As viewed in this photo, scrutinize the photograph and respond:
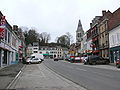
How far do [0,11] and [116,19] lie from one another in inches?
1032

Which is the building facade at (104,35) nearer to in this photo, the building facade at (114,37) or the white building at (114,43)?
the building facade at (114,37)

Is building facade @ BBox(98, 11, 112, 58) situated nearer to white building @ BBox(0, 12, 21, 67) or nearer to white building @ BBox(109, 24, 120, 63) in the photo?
white building @ BBox(109, 24, 120, 63)

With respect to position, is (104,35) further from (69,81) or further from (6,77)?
(69,81)

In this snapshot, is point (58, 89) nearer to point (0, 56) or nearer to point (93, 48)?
point (0, 56)

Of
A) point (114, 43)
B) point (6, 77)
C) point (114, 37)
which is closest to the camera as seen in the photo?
point (6, 77)

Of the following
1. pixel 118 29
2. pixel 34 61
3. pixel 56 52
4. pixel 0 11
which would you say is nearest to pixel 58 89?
pixel 0 11

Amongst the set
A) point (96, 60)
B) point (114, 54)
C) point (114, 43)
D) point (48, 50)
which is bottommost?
point (96, 60)

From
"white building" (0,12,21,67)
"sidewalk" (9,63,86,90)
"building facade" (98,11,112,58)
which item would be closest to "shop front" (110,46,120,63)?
"building facade" (98,11,112,58)

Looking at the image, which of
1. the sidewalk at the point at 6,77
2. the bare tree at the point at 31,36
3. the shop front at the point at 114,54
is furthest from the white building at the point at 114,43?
the bare tree at the point at 31,36

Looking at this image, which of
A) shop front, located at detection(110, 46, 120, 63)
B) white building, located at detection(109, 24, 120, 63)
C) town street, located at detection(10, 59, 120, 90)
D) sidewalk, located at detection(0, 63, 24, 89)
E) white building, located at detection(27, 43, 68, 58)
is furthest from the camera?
white building, located at detection(27, 43, 68, 58)

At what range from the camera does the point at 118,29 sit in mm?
40812

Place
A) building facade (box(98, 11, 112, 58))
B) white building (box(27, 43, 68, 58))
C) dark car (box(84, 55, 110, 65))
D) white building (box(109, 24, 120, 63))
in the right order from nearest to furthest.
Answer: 1. white building (box(109, 24, 120, 63))
2. dark car (box(84, 55, 110, 65))
3. building facade (box(98, 11, 112, 58))
4. white building (box(27, 43, 68, 58))

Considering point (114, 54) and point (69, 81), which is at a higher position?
point (114, 54)

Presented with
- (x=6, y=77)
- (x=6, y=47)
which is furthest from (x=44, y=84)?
(x=6, y=47)
